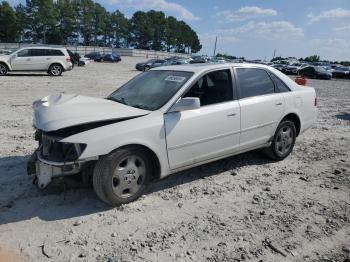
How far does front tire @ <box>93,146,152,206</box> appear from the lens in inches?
163

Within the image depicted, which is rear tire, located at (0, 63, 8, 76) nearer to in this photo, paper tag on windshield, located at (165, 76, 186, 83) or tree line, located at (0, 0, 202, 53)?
paper tag on windshield, located at (165, 76, 186, 83)

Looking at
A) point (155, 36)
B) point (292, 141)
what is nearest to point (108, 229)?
point (292, 141)

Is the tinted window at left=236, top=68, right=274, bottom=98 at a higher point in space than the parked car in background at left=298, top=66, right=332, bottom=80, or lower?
higher

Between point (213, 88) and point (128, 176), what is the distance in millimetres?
1750

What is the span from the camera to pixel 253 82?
5691 mm

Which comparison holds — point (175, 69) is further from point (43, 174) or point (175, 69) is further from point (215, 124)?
point (43, 174)

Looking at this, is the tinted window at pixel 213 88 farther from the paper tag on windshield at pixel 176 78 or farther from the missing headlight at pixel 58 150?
the missing headlight at pixel 58 150

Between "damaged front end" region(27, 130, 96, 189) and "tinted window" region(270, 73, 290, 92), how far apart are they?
10.9 feet

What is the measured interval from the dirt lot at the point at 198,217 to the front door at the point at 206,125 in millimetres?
486

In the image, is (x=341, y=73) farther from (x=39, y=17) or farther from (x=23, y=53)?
(x=39, y=17)

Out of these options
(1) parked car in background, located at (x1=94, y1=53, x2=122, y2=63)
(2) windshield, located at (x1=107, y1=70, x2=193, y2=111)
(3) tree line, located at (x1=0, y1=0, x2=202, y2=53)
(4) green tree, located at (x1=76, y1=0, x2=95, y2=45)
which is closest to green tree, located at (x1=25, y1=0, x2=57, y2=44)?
(3) tree line, located at (x1=0, y1=0, x2=202, y2=53)

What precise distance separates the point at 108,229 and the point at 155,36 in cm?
12214

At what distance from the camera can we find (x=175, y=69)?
5375 mm

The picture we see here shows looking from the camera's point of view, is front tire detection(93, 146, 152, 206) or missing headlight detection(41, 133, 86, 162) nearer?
missing headlight detection(41, 133, 86, 162)
